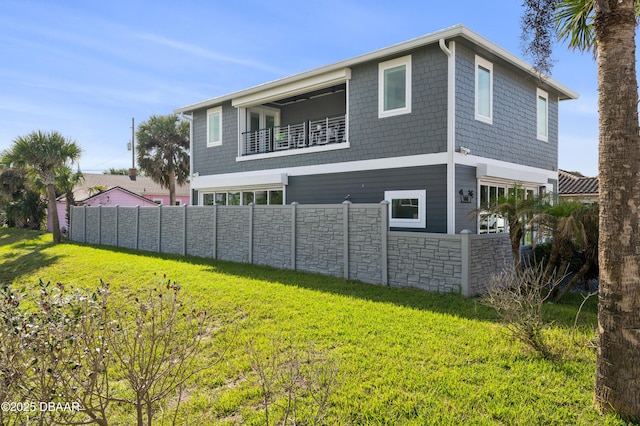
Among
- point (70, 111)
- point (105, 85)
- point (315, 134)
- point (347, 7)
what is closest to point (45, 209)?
point (70, 111)

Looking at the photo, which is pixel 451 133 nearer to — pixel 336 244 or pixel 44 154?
pixel 336 244

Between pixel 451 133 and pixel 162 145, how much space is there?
25.7 m

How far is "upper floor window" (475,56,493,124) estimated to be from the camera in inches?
492

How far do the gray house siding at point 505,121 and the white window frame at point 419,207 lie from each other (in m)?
1.80

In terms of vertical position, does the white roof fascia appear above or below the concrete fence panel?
above

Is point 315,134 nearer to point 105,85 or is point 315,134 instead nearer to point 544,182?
point 544,182

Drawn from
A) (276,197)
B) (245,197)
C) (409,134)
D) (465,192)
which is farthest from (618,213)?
(245,197)

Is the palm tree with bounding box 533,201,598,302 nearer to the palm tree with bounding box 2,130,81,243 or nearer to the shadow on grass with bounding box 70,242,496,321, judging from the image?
the shadow on grass with bounding box 70,242,496,321

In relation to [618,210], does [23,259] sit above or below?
below

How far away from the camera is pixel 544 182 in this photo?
1579 centimetres

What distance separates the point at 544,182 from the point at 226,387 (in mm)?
15064

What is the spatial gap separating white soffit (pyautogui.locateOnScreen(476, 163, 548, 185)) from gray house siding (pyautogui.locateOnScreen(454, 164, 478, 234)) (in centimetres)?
27

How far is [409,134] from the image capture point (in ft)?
40.3

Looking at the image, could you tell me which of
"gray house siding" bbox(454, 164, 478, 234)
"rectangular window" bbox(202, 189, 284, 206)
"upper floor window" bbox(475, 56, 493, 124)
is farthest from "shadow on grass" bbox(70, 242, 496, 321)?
"upper floor window" bbox(475, 56, 493, 124)
